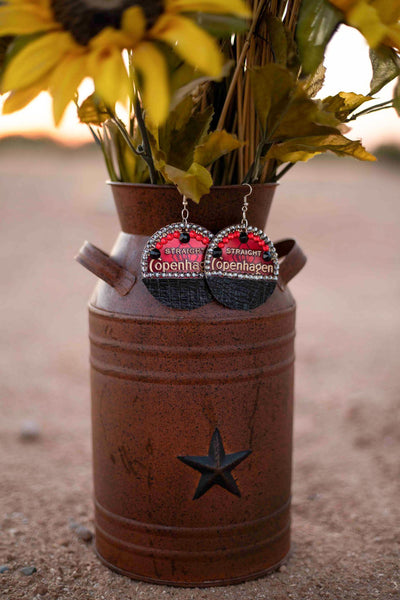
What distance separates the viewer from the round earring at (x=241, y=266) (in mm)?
1709

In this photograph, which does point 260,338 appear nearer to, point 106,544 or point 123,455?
point 123,455

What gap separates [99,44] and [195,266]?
0.63 metres

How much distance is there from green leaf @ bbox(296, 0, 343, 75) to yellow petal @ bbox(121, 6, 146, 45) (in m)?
0.39

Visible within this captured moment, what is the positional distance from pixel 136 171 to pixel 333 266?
5707mm

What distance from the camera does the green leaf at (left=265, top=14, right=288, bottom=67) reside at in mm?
1608

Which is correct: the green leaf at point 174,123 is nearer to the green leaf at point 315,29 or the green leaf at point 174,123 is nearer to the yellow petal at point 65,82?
the green leaf at point 315,29

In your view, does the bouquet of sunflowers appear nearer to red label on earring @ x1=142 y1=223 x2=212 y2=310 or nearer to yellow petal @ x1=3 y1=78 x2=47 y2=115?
yellow petal @ x1=3 y1=78 x2=47 y2=115

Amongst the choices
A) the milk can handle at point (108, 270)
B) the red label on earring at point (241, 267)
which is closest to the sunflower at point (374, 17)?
the red label on earring at point (241, 267)

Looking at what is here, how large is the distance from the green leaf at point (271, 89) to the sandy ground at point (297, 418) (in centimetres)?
121

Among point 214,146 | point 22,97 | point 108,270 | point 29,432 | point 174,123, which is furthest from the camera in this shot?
point 29,432

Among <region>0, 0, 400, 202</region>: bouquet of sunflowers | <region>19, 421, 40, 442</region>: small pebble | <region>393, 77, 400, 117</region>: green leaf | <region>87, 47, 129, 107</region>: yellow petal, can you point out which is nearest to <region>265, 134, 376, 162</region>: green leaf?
<region>0, 0, 400, 202</region>: bouquet of sunflowers

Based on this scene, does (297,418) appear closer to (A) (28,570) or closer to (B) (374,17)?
(A) (28,570)

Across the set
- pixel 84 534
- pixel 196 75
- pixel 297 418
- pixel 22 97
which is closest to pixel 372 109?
pixel 196 75

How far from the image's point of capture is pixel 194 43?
118cm
